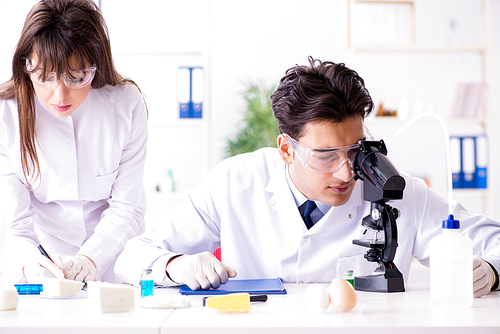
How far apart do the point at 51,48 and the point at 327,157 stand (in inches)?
33.9

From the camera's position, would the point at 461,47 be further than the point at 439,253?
Yes

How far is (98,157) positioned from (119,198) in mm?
165

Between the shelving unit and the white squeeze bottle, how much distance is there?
8.33 feet

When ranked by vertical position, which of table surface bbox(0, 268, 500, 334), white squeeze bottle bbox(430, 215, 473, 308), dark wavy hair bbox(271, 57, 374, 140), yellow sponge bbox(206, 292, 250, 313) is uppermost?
dark wavy hair bbox(271, 57, 374, 140)

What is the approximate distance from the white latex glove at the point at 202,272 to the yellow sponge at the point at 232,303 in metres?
0.24

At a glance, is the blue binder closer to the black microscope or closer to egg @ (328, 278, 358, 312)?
the black microscope

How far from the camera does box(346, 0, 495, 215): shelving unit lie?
3.47m

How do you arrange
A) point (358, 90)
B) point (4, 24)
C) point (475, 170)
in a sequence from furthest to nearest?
point (475, 170), point (4, 24), point (358, 90)

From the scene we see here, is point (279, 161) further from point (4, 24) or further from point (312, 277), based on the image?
point (4, 24)

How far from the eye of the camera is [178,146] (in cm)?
396

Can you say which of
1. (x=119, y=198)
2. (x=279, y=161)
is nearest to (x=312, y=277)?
(x=279, y=161)

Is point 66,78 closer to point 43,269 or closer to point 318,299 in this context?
point 43,269

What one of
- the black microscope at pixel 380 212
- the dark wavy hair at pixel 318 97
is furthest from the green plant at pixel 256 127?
the black microscope at pixel 380 212

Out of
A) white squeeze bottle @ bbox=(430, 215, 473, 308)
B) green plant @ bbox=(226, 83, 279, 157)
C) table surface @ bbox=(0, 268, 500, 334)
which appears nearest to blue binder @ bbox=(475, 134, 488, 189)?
green plant @ bbox=(226, 83, 279, 157)
